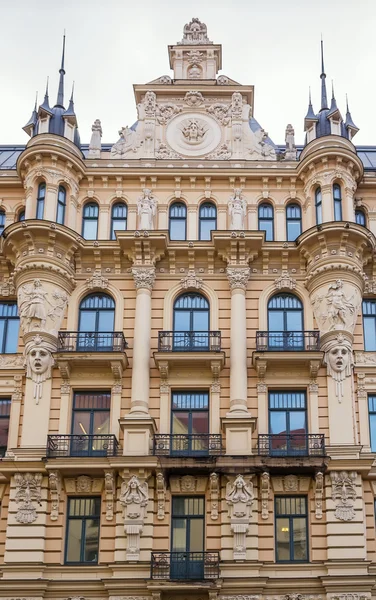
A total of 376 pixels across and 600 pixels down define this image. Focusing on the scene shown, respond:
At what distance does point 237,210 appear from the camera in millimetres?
37875

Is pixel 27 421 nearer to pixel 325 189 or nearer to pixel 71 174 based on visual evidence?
pixel 71 174

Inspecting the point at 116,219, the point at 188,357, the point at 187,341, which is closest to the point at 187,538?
the point at 188,357

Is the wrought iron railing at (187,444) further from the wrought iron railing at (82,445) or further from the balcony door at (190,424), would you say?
the wrought iron railing at (82,445)

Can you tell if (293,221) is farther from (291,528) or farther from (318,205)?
(291,528)

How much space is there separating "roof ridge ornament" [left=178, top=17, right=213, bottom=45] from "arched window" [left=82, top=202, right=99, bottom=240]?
32.5 feet

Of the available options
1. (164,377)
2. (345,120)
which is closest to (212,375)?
(164,377)

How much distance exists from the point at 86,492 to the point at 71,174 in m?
13.3

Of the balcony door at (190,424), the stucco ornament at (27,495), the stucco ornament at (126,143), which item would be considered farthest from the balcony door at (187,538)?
the stucco ornament at (126,143)

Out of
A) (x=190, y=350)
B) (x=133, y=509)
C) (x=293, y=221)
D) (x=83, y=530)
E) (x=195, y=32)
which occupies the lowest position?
(x=83, y=530)

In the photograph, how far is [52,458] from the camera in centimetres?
3316

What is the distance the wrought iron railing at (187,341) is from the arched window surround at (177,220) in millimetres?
4516

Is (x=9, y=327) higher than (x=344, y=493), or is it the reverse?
(x=9, y=327)

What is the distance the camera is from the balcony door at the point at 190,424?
34219mm

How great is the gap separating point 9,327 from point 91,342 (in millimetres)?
3738
